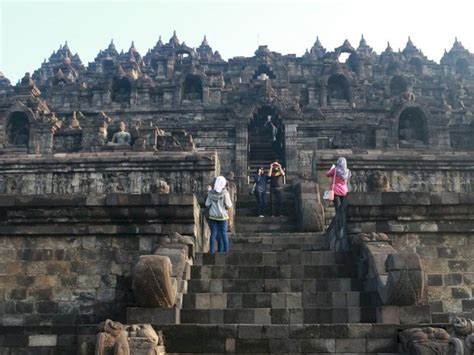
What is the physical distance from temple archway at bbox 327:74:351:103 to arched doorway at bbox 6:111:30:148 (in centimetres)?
1623

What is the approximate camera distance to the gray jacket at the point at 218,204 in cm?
1366

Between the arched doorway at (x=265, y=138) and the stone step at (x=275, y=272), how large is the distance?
17823 millimetres

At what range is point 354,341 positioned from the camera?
8.95 meters

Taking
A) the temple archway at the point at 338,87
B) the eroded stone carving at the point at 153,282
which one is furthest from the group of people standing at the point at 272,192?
the temple archway at the point at 338,87

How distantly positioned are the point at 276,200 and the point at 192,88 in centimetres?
2030

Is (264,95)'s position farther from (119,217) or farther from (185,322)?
(185,322)

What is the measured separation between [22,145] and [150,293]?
75.5 ft

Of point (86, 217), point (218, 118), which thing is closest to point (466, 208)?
point (86, 217)

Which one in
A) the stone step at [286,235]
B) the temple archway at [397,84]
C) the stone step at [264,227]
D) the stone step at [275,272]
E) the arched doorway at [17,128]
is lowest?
the stone step at [275,272]

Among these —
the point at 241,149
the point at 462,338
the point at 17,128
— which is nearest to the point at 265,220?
the point at 462,338

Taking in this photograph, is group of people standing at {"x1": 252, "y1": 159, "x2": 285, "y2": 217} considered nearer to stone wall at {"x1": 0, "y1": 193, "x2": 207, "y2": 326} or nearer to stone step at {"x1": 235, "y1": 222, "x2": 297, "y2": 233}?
stone step at {"x1": 235, "y1": 222, "x2": 297, "y2": 233}

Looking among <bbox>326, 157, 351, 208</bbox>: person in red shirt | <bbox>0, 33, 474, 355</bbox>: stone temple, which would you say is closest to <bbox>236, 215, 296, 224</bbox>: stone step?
<bbox>0, 33, 474, 355</bbox>: stone temple

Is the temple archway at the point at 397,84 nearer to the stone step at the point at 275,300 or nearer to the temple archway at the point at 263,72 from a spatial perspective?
the temple archway at the point at 263,72

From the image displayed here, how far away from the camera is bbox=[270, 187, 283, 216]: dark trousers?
1831 cm
